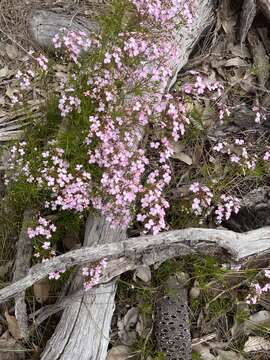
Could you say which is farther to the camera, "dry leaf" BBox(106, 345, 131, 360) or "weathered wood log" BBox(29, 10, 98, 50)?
"weathered wood log" BBox(29, 10, 98, 50)

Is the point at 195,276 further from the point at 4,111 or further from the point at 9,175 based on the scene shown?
the point at 4,111

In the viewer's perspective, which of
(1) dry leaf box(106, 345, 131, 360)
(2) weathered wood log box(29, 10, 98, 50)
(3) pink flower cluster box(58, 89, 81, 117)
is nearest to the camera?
(3) pink flower cluster box(58, 89, 81, 117)

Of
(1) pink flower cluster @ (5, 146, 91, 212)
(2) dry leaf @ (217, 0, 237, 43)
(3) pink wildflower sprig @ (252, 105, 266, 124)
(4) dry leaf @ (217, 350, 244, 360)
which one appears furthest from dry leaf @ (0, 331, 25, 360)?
(2) dry leaf @ (217, 0, 237, 43)

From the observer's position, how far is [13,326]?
4.48m

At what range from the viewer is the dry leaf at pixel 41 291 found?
15.0 ft

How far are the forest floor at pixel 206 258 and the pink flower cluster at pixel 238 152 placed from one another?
0.02 meters

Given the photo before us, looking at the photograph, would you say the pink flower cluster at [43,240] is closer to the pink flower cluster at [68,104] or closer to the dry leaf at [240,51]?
the pink flower cluster at [68,104]

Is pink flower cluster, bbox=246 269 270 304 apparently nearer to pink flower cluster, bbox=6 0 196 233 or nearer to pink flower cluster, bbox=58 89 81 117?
pink flower cluster, bbox=6 0 196 233

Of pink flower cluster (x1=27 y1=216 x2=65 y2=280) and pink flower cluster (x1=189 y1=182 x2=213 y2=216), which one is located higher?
pink flower cluster (x1=189 y1=182 x2=213 y2=216)

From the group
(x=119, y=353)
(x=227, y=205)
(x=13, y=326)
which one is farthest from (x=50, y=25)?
(x=119, y=353)

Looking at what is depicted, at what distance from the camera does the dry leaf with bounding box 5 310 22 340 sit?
14.6 ft

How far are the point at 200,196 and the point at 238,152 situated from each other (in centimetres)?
88

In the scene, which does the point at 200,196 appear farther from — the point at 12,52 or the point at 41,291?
the point at 12,52

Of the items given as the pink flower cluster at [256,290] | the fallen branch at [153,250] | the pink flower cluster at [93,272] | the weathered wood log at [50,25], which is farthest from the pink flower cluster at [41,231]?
the weathered wood log at [50,25]
